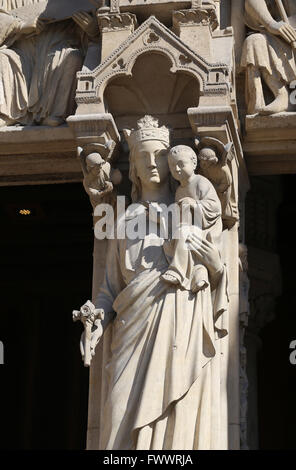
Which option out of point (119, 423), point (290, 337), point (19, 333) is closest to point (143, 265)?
point (119, 423)

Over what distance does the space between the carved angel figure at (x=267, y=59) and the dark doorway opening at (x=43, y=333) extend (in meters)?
5.36

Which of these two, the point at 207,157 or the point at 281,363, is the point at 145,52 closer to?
the point at 207,157

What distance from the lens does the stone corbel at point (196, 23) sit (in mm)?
8430

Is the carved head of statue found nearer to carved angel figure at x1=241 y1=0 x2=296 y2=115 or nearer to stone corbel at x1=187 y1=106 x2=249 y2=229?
stone corbel at x1=187 y1=106 x2=249 y2=229

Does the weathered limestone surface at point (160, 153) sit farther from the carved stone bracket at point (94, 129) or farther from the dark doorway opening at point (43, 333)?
the dark doorway opening at point (43, 333)

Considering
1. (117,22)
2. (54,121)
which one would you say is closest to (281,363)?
(54,121)

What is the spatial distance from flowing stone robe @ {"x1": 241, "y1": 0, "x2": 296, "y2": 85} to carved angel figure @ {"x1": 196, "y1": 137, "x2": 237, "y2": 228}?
896 millimetres

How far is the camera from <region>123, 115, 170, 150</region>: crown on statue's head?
8.23 m

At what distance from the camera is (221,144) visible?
818cm

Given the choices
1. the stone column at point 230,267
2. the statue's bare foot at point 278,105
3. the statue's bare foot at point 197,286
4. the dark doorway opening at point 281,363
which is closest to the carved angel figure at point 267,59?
the statue's bare foot at point 278,105

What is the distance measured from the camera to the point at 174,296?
25.6ft

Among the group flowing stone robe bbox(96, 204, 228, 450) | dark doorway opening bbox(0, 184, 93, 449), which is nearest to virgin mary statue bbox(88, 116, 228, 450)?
flowing stone robe bbox(96, 204, 228, 450)
